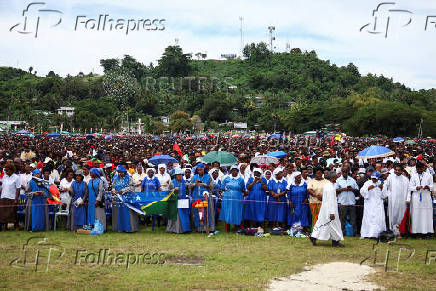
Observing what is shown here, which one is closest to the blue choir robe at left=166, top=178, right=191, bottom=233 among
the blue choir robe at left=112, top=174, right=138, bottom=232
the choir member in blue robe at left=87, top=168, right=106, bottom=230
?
the blue choir robe at left=112, top=174, right=138, bottom=232

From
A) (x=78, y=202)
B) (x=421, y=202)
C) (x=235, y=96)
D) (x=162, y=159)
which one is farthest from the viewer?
(x=235, y=96)

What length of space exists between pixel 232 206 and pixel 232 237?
35.6 inches

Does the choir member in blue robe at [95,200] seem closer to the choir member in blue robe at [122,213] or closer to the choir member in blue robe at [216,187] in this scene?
the choir member in blue robe at [122,213]

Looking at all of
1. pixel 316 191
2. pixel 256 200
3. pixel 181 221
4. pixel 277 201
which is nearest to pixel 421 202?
pixel 316 191

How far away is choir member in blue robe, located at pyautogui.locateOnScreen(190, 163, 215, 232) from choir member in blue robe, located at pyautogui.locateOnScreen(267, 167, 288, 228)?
1355mm

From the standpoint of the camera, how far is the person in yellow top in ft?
37.7

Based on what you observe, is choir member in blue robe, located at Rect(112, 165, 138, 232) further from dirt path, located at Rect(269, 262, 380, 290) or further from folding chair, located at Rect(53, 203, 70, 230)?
dirt path, located at Rect(269, 262, 380, 290)

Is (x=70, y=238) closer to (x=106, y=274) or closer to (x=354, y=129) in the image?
(x=106, y=274)

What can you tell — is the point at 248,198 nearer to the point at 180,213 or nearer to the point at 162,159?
Result: the point at 180,213

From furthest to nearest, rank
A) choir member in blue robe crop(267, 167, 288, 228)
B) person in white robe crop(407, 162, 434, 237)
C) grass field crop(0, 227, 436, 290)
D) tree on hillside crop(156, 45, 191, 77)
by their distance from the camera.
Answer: tree on hillside crop(156, 45, 191, 77) < choir member in blue robe crop(267, 167, 288, 228) < person in white robe crop(407, 162, 434, 237) < grass field crop(0, 227, 436, 290)

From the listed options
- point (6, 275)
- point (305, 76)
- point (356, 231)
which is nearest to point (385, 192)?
point (356, 231)

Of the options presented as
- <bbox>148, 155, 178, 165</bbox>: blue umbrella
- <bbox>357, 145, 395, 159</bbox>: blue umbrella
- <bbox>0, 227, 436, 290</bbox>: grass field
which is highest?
<bbox>357, 145, 395, 159</bbox>: blue umbrella

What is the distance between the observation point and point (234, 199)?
12312 millimetres

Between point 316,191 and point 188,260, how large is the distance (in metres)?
3.61
